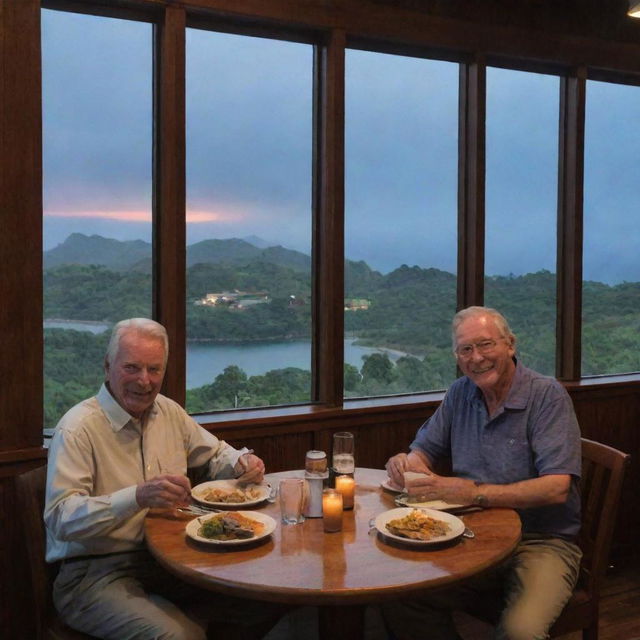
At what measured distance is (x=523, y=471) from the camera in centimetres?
231

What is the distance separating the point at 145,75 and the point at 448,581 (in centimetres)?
226

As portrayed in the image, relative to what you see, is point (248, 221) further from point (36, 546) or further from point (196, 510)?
point (36, 546)

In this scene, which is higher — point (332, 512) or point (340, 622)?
point (332, 512)

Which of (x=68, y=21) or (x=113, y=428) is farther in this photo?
(x=68, y=21)

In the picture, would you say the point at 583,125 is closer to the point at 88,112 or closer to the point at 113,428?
the point at 88,112

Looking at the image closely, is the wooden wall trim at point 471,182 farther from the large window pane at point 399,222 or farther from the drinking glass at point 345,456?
the drinking glass at point 345,456

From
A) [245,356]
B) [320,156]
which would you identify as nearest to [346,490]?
[245,356]

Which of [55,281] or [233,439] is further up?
[55,281]

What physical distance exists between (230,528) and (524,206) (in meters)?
2.60

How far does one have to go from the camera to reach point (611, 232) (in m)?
4.10

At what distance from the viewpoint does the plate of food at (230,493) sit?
7.06ft

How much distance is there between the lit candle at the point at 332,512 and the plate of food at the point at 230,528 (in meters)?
0.14

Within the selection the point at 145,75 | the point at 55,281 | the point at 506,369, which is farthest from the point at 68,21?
the point at 506,369

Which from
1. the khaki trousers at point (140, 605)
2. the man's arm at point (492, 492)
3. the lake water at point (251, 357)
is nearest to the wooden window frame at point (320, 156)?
the lake water at point (251, 357)
